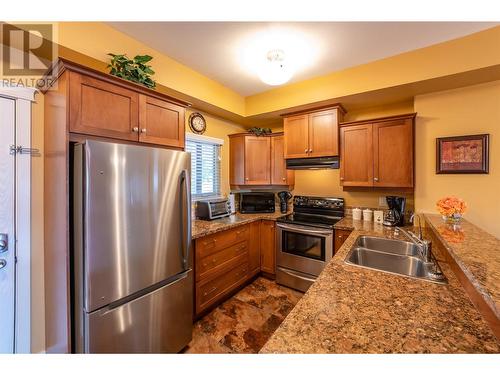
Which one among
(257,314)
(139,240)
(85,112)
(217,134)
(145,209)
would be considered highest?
(217,134)

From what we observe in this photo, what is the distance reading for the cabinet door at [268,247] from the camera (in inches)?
117

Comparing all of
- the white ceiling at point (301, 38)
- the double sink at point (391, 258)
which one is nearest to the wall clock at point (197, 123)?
the white ceiling at point (301, 38)

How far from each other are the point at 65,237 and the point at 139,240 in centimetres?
41

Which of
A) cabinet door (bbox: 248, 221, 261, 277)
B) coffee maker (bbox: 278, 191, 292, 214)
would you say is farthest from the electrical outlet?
cabinet door (bbox: 248, 221, 261, 277)

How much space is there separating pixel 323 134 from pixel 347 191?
0.92 m

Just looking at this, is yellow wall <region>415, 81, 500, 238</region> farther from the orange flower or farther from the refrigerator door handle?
the refrigerator door handle

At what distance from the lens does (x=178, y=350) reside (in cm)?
173

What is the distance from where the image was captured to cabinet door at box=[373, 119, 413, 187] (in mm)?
2389

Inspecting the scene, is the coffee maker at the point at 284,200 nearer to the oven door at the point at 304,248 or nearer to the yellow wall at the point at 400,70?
the oven door at the point at 304,248

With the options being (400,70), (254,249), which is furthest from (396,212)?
(254,249)

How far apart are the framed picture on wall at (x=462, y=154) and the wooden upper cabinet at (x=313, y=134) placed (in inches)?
41.8

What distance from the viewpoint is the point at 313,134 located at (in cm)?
289
